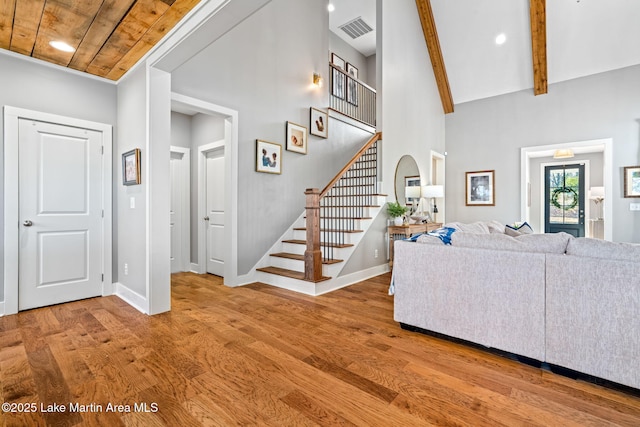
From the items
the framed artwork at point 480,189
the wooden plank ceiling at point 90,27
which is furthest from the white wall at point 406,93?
the wooden plank ceiling at point 90,27

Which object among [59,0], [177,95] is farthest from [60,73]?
[59,0]

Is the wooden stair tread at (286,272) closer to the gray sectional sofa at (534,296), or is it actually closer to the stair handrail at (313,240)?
the stair handrail at (313,240)

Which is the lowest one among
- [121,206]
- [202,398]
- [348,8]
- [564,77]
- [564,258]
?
[202,398]

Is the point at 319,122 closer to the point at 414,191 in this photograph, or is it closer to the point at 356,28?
the point at 414,191

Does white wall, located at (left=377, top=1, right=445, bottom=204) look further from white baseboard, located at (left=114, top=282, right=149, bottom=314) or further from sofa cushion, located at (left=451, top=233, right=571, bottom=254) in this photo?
white baseboard, located at (left=114, top=282, right=149, bottom=314)

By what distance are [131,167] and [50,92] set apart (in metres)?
1.11

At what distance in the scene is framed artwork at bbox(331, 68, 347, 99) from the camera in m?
6.13

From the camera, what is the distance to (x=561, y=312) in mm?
1845

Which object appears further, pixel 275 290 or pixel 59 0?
pixel 275 290

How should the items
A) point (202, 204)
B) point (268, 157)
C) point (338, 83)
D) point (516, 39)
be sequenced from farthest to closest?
point (338, 83) < point (516, 39) < point (202, 204) < point (268, 157)

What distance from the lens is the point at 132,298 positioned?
325 centimetres

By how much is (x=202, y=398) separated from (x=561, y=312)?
2.13m

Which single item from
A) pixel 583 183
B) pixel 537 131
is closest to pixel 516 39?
pixel 537 131

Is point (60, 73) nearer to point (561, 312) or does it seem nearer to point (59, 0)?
point (59, 0)
